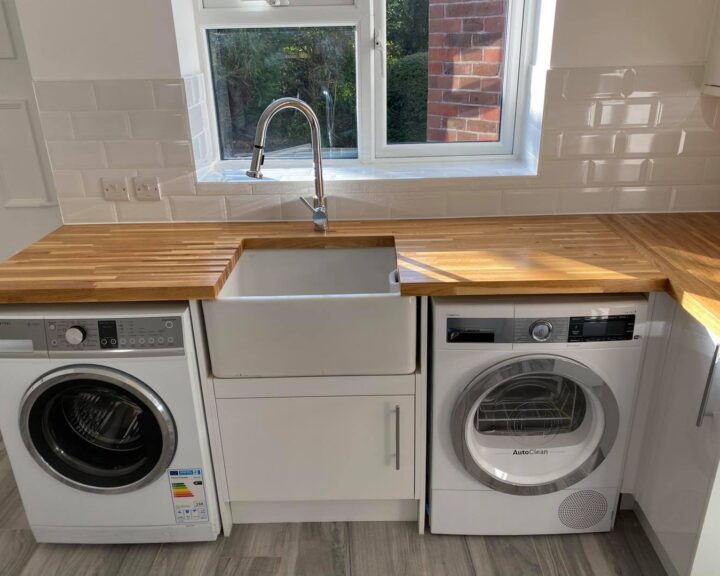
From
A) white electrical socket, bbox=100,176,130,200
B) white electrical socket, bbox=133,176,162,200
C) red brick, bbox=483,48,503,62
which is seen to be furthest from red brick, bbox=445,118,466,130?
white electrical socket, bbox=100,176,130,200

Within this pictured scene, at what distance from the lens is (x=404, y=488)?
193 centimetres

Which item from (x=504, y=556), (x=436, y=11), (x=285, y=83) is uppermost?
(x=436, y=11)

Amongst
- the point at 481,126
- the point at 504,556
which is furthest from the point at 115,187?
the point at 504,556

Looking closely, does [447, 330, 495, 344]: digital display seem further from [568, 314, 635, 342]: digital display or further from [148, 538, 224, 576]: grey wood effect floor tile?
[148, 538, 224, 576]: grey wood effect floor tile

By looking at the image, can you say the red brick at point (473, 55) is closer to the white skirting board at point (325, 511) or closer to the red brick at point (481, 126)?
the red brick at point (481, 126)

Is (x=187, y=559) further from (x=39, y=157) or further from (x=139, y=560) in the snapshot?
(x=39, y=157)

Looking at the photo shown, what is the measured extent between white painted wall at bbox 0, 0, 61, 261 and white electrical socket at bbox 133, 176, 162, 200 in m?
0.44

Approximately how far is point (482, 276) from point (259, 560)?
1118 millimetres

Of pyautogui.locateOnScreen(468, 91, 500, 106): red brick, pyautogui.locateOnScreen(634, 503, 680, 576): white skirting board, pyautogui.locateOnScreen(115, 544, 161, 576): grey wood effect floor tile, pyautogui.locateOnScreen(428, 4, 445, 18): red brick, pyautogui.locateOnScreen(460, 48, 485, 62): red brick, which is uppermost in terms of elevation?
pyautogui.locateOnScreen(428, 4, 445, 18): red brick

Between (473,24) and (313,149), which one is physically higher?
(473,24)

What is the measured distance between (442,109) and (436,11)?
346 millimetres

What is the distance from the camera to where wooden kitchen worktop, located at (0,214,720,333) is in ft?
5.33

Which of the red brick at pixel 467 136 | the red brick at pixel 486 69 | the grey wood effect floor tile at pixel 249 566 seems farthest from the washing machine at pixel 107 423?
the red brick at pixel 486 69

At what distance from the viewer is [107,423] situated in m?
1.91
